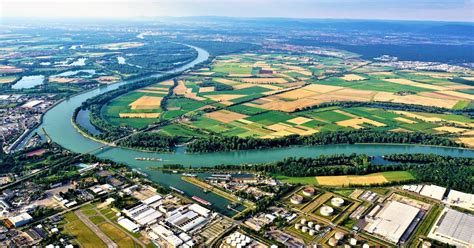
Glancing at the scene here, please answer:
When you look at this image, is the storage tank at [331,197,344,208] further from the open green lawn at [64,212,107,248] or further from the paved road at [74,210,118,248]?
the open green lawn at [64,212,107,248]

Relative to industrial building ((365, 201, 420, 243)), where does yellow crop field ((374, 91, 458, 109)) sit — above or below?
above

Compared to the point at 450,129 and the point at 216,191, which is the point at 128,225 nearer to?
the point at 216,191

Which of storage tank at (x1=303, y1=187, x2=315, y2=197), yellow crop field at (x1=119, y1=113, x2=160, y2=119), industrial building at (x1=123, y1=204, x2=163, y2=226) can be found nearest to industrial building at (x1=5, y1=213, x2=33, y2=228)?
industrial building at (x1=123, y1=204, x2=163, y2=226)

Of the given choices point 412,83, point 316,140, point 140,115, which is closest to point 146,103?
point 140,115

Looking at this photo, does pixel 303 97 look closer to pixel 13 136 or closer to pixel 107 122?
pixel 107 122

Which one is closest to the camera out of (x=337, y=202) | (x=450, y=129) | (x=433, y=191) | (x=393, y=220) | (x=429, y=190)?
(x=393, y=220)

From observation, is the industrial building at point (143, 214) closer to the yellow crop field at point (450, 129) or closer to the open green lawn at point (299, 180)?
the open green lawn at point (299, 180)
